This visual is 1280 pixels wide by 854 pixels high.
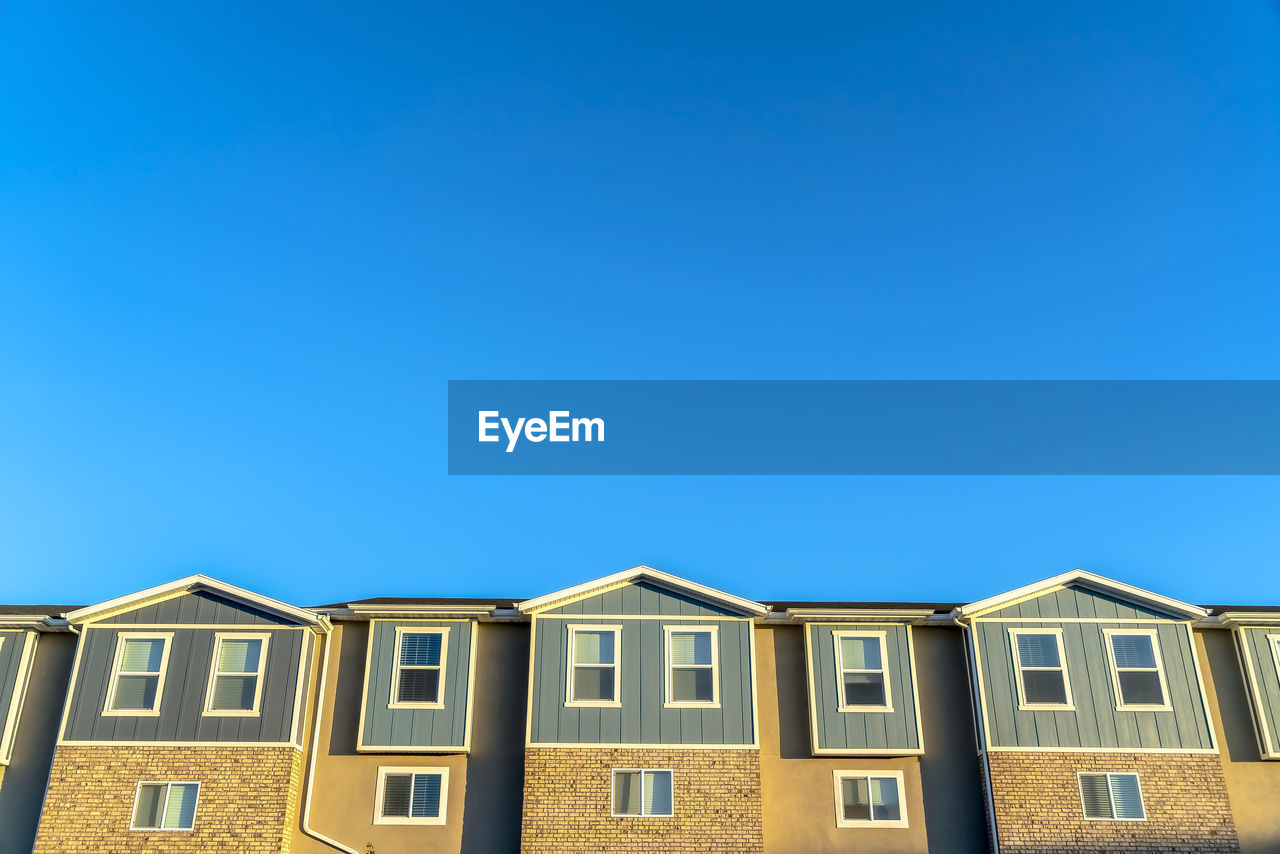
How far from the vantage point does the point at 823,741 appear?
84.7 feet

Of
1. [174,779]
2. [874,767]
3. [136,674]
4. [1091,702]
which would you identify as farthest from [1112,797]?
[136,674]

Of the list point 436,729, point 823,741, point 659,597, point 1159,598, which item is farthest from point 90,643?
point 1159,598

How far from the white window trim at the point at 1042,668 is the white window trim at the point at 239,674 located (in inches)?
670

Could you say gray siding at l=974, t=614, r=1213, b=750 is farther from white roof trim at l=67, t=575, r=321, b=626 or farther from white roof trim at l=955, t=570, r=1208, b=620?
white roof trim at l=67, t=575, r=321, b=626

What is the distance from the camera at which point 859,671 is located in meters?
26.6

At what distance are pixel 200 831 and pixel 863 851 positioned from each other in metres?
14.2

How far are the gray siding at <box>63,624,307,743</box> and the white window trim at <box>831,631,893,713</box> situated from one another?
40.2 feet

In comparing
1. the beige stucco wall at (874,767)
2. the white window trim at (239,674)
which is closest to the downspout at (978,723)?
the beige stucco wall at (874,767)

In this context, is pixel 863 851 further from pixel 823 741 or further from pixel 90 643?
pixel 90 643

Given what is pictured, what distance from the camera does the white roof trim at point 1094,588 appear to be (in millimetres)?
26609

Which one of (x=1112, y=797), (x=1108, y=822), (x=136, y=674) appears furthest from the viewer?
(x=136, y=674)

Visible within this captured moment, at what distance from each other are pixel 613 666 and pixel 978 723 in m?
8.31

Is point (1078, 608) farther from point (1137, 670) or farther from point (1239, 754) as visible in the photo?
point (1239, 754)

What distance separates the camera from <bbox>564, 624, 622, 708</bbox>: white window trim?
25750 mm
